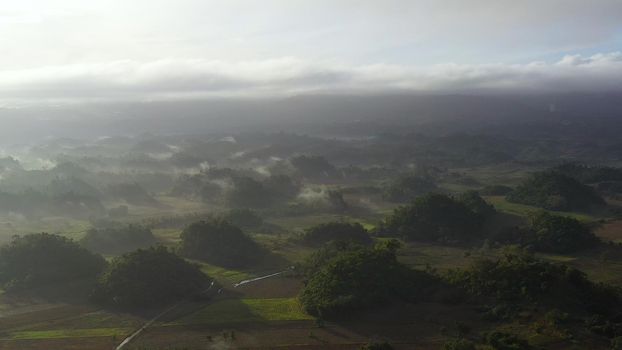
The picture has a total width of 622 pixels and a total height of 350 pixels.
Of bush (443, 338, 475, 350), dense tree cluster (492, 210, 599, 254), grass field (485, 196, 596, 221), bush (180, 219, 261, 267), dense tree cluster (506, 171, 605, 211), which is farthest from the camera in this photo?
dense tree cluster (506, 171, 605, 211)

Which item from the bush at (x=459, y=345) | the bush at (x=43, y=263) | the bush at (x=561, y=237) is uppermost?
the bush at (x=43, y=263)

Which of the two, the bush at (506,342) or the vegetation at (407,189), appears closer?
the bush at (506,342)

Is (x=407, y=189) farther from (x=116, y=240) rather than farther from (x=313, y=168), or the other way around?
(x=116, y=240)

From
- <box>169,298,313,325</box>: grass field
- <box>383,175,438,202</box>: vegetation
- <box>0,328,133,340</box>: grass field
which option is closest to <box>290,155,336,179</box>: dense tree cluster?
<box>383,175,438,202</box>: vegetation

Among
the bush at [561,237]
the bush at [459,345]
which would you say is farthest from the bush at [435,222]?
the bush at [459,345]

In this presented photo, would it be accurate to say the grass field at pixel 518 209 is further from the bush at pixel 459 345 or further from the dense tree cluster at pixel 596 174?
the bush at pixel 459 345

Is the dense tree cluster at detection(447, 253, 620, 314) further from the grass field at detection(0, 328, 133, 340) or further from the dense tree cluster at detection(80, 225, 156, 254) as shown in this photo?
the dense tree cluster at detection(80, 225, 156, 254)
